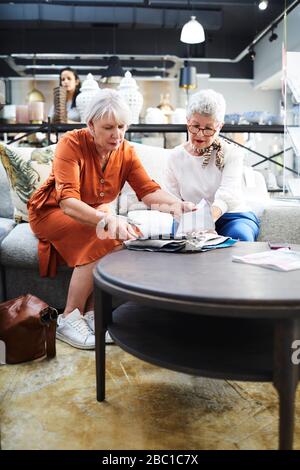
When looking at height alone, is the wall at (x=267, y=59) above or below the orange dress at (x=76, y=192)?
above

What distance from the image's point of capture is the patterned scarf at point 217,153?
244 centimetres

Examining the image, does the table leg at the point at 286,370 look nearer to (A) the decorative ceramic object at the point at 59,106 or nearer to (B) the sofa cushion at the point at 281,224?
(B) the sofa cushion at the point at 281,224

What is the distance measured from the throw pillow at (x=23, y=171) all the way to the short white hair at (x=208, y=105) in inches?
35.7

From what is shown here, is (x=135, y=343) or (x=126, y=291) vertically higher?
(x=126, y=291)

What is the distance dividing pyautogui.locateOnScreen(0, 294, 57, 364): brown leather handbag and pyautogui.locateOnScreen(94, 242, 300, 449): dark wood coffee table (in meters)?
0.41

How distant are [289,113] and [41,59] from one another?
7.71m

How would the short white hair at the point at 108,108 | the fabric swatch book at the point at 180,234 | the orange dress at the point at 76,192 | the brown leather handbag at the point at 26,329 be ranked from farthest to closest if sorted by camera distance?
the orange dress at the point at 76,192 → the short white hair at the point at 108,108 → the brown leather handbag at the point at 26,329 → the fabric swatch book at the point at 180,234

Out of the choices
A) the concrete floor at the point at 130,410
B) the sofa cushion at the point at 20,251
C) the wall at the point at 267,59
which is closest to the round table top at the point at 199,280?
the concrete floor at the point at 130,410

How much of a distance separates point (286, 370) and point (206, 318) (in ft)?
1.63

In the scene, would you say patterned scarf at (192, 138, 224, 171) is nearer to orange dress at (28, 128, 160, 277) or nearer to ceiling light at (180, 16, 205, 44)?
orange dress at (28, 128, 160, 277)

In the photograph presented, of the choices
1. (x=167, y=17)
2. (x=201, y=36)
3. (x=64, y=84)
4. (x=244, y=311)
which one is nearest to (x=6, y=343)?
(x=244, y=311)

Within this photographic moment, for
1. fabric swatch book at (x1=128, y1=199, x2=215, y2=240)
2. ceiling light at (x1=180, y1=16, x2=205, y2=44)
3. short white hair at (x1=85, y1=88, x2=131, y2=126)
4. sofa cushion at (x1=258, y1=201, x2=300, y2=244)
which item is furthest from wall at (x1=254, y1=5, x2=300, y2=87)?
fabric swatch book at (x1=128, y1=199, x2=215, y2=240)
